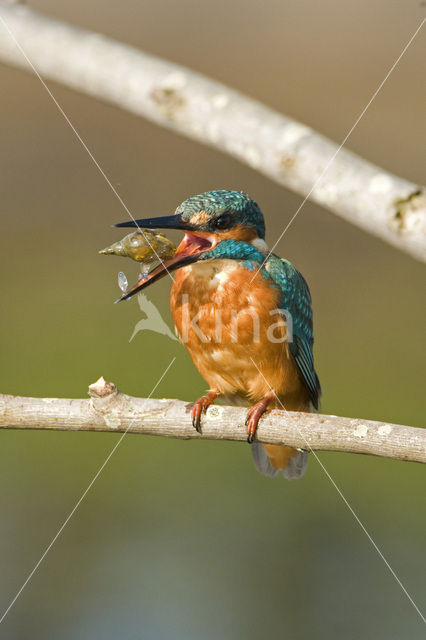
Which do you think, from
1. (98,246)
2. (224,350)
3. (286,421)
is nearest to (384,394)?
(98,246)

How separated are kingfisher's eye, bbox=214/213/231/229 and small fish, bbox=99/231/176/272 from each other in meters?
0.17

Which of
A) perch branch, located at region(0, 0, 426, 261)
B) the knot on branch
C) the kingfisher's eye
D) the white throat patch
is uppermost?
perch branch, located at region(0, 0, 426, 261)

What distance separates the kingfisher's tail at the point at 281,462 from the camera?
2.92 m

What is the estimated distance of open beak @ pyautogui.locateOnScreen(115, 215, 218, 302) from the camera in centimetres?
202

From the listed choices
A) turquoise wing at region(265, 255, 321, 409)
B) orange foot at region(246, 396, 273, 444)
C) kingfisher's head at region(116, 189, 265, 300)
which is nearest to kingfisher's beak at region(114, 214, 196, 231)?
kingfisher's head at region(116, 189, 265, 300)

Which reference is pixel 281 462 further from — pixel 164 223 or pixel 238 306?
pixel 164 223

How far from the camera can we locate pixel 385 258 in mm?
6383

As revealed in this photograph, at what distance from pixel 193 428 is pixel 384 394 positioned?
3.31 metres

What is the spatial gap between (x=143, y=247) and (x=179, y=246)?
26 cm

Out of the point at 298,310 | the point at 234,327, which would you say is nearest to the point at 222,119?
the point at 234,327

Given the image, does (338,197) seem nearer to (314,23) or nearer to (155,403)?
(155,403)

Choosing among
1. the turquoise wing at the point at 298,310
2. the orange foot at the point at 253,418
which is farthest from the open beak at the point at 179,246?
the orange foot at the point at 253,418

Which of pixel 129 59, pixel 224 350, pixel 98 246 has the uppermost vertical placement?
pixel 129 59

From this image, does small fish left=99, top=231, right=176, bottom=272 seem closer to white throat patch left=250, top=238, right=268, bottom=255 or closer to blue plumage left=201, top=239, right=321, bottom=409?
blue plumage left=201, top=239, right=321, bottom=409
